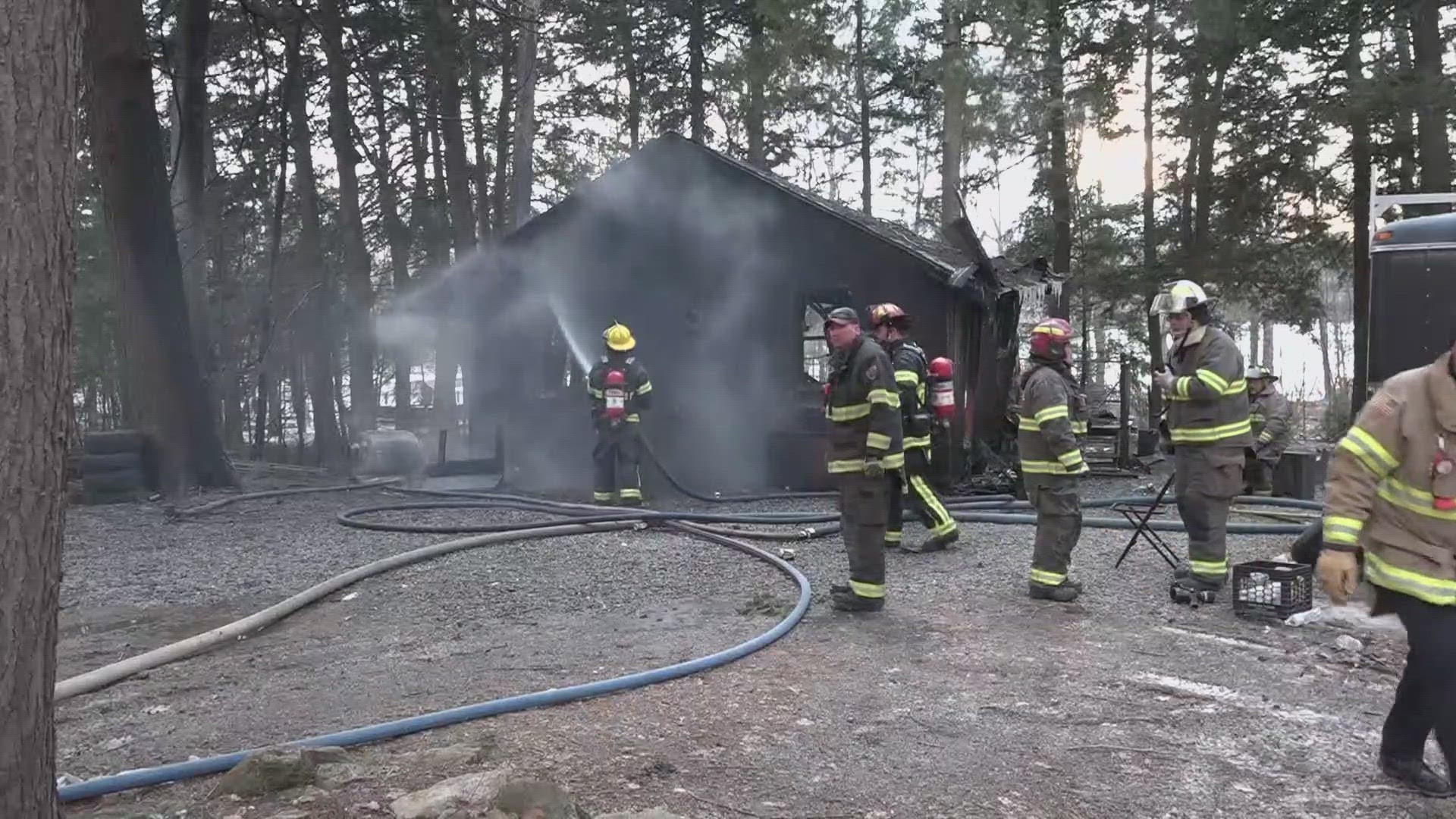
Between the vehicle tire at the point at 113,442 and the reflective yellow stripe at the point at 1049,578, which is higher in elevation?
the vehicle tire at the point at 113,442

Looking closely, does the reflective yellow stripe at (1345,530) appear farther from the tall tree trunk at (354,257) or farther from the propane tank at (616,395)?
the tall tree trunk at (354,257)

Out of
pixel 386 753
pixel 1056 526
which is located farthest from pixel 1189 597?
pixel 386 753

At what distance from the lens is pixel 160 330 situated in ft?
40.6

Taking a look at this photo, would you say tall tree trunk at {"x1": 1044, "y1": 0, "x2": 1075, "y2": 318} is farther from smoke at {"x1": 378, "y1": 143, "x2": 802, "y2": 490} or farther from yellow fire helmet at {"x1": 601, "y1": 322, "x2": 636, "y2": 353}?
yellow fire helmet at {"x1": 601, "y1": 322, "x2": 636, "y2": 353}

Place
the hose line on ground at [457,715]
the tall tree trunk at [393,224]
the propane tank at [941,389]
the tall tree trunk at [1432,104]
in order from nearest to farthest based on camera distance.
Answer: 1. the hose line on ground at [457,715]
2. the propane tank at [941,389]
3. the tall tree trunk at [1432,104]
4. the tall tree trunk at [393,224]

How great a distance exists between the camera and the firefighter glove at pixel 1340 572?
3.34m

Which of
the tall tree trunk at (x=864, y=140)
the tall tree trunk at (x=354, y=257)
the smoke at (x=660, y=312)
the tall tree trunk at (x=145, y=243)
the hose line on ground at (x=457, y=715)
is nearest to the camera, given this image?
the hose line on ground at (x=457, y=715)

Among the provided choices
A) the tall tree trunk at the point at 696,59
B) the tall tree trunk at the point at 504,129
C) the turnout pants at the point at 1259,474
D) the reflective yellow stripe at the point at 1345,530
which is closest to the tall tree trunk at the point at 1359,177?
the turnout pants at the point at 1259,474

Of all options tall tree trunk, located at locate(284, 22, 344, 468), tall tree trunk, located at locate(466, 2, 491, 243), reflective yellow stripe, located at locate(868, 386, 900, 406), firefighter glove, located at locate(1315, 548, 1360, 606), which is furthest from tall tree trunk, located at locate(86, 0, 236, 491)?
firefighter glove, located at locate(1315, 548, 1360, 606)

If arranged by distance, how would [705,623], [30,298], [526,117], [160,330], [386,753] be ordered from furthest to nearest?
[526,117], [160,330], [705,623], [386,753], [30,298]

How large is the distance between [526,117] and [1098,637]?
16.7m

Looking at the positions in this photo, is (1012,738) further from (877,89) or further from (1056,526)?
(877,89)

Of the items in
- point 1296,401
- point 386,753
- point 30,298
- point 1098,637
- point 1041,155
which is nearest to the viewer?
point 30,298

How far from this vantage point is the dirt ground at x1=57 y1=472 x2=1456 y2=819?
11.9ft
